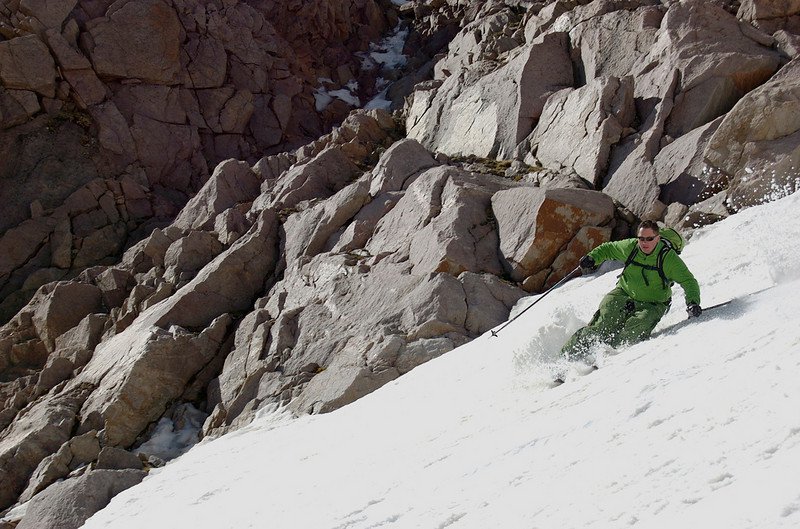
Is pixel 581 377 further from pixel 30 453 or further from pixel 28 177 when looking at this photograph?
pixel 28 177

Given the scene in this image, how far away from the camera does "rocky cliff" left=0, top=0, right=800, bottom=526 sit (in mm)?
17109

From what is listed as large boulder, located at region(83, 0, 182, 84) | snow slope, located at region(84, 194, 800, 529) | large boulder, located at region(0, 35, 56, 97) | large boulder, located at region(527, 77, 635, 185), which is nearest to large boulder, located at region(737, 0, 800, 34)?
large boulder, located at region(527, 77, 635, 185)

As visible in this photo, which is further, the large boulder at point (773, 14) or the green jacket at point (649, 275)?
the large boulder at point (773, 14)

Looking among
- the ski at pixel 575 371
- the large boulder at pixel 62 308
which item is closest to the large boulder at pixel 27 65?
the large boulder at pixel 62 308

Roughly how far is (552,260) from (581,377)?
9210mm

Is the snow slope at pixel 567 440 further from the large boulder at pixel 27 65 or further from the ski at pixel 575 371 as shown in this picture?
the large boulder at pixel 27 65

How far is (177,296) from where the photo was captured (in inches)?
855

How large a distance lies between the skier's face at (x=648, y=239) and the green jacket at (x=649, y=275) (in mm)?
97

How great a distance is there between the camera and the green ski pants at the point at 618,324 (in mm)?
9547

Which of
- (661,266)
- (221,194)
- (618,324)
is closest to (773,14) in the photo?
(661,266)

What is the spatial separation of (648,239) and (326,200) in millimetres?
15873

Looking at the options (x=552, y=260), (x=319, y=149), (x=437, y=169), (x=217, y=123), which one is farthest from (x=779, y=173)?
(x=217, y=123)

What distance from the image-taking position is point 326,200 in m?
24.1

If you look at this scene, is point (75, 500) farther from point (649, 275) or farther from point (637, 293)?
point (649, 275)
